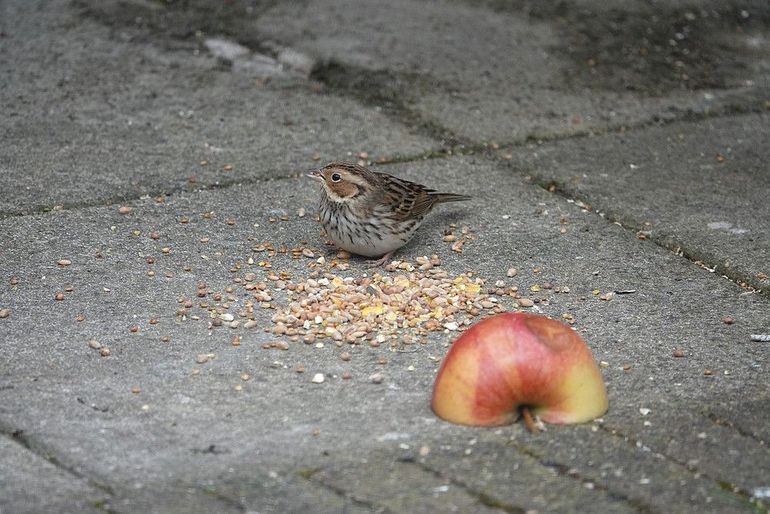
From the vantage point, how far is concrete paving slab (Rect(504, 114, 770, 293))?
258 inches

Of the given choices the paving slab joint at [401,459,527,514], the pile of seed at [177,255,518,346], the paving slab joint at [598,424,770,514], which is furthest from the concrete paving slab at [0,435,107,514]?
the paving slab joint at [598,424,770,514]

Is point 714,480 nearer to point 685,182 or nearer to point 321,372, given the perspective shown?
point 321,372

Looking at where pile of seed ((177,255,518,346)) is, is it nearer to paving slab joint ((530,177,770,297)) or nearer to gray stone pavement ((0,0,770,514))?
gray stone pavement ((0,0,770,514))

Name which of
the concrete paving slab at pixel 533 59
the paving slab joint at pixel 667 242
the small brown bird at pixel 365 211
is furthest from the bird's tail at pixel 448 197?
the concrete paving slab at pixel 533 59

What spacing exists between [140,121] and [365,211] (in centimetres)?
221

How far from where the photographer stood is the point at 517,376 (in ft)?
14.9

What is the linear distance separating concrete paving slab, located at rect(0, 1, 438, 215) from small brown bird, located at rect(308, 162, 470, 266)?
39.1 inches

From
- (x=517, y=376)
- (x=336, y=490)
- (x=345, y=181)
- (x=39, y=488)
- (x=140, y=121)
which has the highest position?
(x=517, y=376)

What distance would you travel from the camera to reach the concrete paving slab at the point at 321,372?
427 centimetres

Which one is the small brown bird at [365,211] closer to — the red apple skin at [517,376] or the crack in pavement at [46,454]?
the red apple skin at [517,376]

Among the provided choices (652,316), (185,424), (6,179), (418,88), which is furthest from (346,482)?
(418,88)

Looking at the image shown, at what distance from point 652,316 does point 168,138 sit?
3.36m

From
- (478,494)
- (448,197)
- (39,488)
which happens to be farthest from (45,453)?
(448,197)

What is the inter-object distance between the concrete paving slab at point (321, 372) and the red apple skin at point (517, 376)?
8cm
